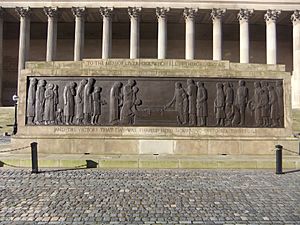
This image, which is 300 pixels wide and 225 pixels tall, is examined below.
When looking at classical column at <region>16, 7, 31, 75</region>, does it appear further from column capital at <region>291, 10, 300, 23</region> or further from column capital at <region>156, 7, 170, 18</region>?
Result: column capital at <region>291, 10, 300, 23</region>

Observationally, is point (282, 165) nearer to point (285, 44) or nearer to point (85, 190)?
point (85, 190)

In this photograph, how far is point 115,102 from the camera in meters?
13.0

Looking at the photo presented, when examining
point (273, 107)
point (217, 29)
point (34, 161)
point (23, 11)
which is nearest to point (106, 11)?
point (23, 11)

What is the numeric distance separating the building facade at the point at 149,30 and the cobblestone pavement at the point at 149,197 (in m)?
32.1

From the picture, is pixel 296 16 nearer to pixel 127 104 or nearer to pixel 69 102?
pixel 127 104

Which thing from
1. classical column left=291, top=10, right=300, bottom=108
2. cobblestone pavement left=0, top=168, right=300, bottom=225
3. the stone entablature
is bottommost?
cobblestone pavement left=0, top=168, right=300, bottom=225

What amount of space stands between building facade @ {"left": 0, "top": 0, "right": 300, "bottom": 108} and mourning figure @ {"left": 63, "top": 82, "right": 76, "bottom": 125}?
28.1 m

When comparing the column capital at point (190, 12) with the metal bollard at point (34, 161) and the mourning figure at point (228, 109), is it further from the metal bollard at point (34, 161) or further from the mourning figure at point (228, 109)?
the metal bollard at point (34, 161)

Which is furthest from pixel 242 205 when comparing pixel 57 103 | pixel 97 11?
pixel 97 11

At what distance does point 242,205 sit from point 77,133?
8205 mm

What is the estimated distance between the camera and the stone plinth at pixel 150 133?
12.8 m

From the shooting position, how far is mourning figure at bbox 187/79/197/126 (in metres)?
13.1

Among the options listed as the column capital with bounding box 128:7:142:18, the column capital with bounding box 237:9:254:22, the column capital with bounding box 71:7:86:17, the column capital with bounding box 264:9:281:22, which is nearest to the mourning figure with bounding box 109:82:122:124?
the column capital with bounding box 128:7:142:18

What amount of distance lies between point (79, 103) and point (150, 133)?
10.9 feet
